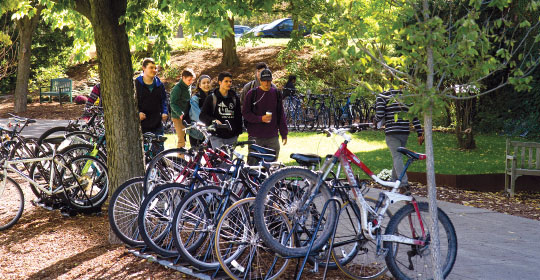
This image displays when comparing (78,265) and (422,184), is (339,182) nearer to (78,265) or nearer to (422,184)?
(78,265)

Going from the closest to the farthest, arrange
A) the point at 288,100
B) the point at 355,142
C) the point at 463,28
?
the point at 463,28 < the point at 355,142 < the point at 288,100

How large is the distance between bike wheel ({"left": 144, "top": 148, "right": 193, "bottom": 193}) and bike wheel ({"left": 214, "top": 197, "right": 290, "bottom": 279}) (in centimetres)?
142

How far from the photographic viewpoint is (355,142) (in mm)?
18328

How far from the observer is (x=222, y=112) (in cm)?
902

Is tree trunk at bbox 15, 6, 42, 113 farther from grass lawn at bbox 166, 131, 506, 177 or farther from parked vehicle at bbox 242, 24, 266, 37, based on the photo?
grass lawn at bbox 166, 131, 506, 177

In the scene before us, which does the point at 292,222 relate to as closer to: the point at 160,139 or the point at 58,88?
the point at 160,139

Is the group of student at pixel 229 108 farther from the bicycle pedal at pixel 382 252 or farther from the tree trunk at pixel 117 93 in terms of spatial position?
the bicycle pedal at pixel 382 252

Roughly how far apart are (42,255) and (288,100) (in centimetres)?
1448

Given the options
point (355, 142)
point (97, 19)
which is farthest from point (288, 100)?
point (97, 19)

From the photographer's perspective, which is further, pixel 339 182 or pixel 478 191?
pixel 478 191

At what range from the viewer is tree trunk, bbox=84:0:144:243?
24.7 ft

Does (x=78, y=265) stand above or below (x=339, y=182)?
below

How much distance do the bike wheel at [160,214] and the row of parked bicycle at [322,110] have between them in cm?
1423

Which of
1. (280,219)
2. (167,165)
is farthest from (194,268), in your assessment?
(167,165)
